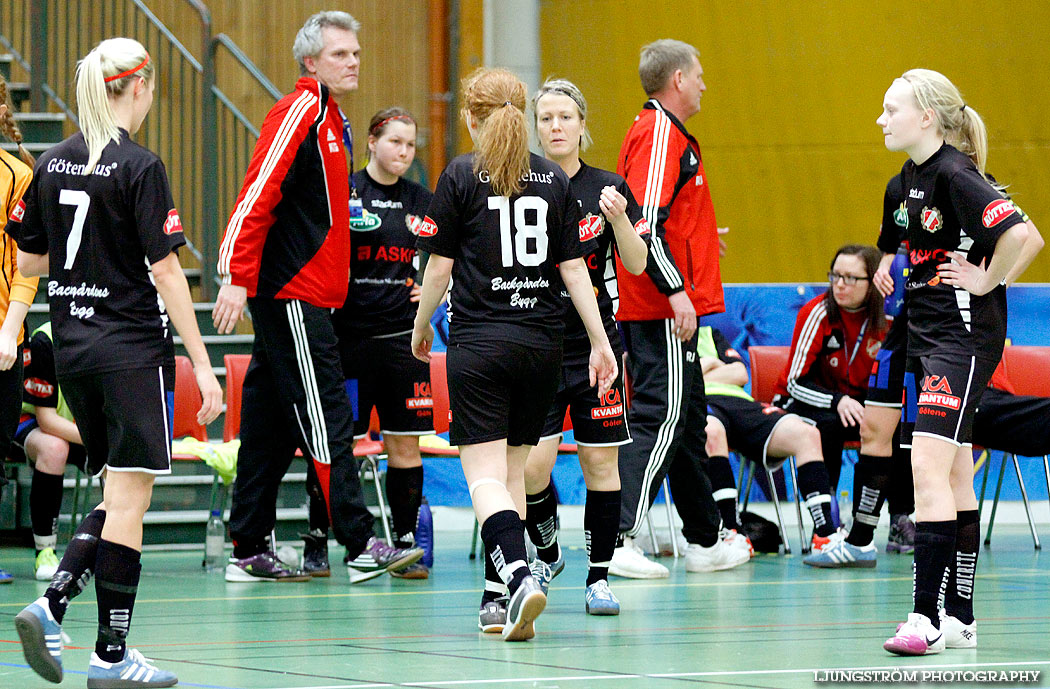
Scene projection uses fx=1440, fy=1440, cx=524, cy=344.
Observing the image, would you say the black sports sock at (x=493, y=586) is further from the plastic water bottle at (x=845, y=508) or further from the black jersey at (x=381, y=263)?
the plastic water bottle at (x=845, y=508)

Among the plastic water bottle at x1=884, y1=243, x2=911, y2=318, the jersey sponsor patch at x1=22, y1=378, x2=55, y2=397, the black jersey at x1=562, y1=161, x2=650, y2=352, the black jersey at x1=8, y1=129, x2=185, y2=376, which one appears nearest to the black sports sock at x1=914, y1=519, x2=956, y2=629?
the black jersey at x1=562, y1=161, x2=650, y2=352

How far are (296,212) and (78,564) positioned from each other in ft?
8.08

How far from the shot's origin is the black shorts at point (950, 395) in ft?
14.2

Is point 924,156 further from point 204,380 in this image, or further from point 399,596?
point 399,596

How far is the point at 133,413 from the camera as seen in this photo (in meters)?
3.88

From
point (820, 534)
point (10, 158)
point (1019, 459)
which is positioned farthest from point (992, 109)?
point (10, 158)

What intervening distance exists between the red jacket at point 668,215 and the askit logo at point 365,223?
114 cm

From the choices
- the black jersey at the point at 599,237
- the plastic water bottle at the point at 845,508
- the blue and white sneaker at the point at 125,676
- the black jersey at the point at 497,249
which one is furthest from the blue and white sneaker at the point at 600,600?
the plastic water bottle at the point at 845,508

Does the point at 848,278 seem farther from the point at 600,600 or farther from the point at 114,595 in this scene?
the point at 114,595

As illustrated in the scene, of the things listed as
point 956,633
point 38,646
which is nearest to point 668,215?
point 956,633

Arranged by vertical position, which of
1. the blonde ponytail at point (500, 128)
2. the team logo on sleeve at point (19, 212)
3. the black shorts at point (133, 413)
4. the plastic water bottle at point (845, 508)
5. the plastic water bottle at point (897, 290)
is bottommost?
the plastic water bottle at point (845, 508)

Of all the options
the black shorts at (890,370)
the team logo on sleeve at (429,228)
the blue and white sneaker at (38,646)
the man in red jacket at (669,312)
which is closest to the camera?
the blue and white sneaker at (38,646)

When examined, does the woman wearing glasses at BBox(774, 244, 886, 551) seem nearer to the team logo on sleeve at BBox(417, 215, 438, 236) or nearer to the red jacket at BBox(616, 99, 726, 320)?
the red jacket at BBox(616, 99, 726, 320)

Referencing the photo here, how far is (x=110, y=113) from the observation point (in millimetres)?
4004
